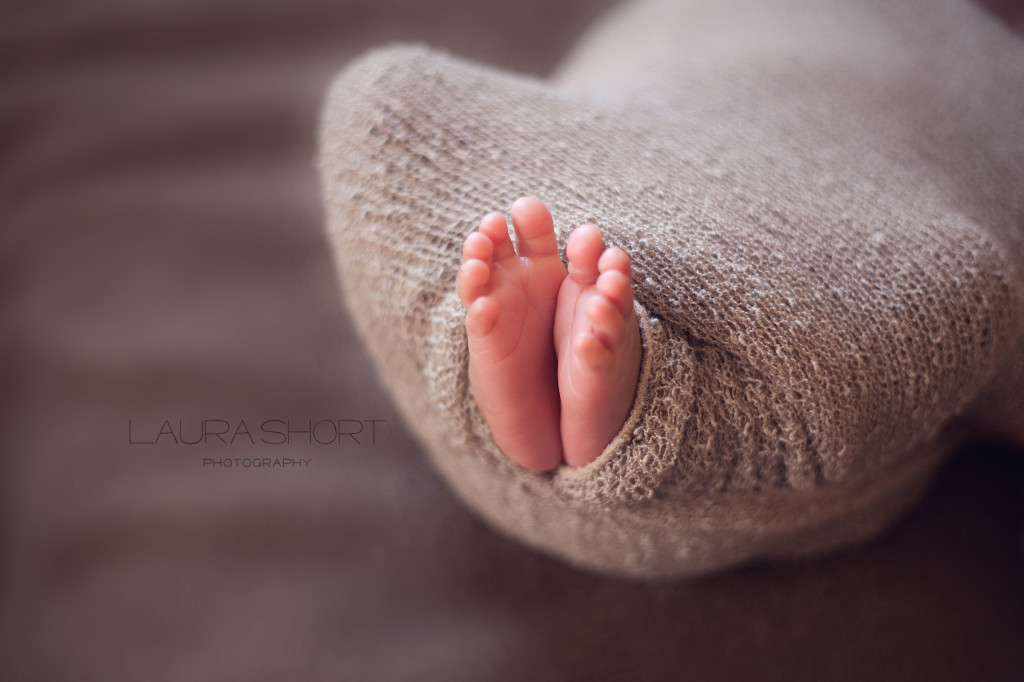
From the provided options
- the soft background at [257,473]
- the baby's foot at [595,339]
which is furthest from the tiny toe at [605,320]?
the soft background at [257,473]

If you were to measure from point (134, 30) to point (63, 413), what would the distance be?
58 cm

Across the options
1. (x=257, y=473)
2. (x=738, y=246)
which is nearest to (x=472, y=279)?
(x=738, y=246)

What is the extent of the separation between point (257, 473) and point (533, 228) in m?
0.55

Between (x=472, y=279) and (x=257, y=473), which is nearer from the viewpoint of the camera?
(x=472, y=279)

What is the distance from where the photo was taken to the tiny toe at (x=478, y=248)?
0.39 m

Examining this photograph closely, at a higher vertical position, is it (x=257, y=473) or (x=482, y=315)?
(x=482, y=315)

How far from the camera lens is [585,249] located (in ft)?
1.27

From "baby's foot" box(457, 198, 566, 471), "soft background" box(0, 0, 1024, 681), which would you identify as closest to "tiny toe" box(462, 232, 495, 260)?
"baby's foot" box(457, 198, 566, 471)

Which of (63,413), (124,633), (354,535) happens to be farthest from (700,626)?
(63,413)

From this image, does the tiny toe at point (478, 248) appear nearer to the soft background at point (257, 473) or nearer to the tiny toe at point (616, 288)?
the tiny toe at point (616, 288)

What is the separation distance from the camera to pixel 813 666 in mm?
701

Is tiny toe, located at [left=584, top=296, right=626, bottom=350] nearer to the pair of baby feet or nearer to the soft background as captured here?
the pair of baby feet

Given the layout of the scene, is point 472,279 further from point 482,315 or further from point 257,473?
point 257,473

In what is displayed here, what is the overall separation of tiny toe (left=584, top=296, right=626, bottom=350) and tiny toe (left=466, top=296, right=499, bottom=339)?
6cm
